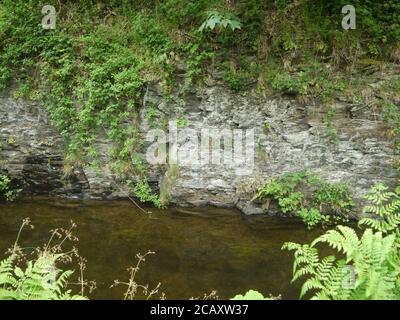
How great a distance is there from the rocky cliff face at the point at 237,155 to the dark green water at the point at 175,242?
1.57 ft

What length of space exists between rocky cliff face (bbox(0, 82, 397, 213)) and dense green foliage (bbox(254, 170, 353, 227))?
205mm

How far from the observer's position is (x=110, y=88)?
8.83m

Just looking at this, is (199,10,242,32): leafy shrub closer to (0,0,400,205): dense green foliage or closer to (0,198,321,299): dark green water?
(0,0,400,205): dense green foliage

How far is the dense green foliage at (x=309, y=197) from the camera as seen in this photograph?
7.91 meters

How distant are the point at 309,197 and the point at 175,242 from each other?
296cm

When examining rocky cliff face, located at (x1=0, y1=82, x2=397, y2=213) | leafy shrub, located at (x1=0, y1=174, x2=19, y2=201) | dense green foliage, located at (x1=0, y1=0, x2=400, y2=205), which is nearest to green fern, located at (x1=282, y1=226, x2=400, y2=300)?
rocky cliff face, located at (x1=0, y1=82, x2=397, y2=213)

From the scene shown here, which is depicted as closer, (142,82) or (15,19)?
(142,82)

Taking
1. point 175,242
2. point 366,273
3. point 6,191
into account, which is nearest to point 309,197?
point 175,242

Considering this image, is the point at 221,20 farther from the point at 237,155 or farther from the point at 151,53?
the point at 237,155

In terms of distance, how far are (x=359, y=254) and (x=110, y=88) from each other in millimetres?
6716

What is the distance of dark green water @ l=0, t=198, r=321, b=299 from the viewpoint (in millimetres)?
6324

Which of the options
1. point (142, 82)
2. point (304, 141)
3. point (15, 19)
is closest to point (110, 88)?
point (142, 82)
